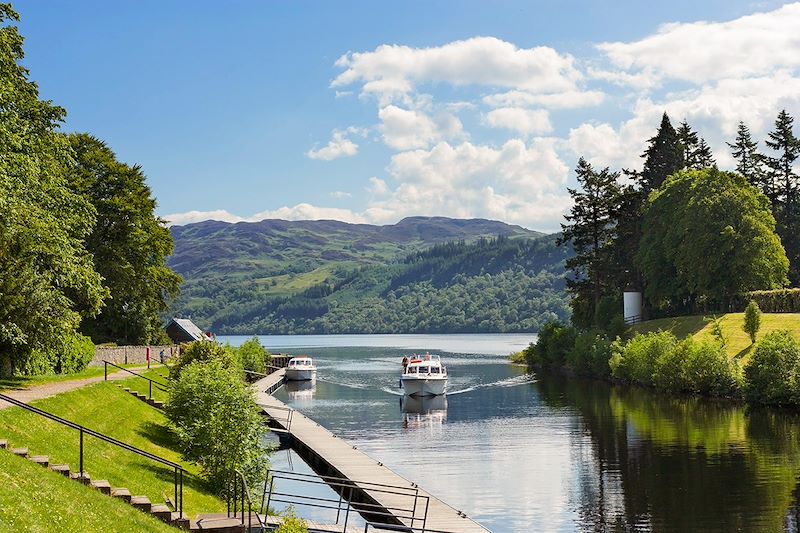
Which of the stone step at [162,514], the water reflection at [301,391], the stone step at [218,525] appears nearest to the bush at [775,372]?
the water reflection at [301,391]

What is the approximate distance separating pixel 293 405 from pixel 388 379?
3051 cm

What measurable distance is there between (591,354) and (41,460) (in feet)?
259

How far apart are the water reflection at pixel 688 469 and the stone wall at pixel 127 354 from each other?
3578 cm

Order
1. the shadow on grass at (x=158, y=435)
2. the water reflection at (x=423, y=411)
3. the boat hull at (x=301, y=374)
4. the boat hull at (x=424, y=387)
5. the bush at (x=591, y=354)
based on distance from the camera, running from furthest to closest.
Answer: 1. the boat hull at (x=301, y=374)
2. the bush at (x=591, y=354)
3. the boat hull at (x=424, y=387)
4. the water reflection at (x=423, y=411)
5. the shadow on grass at (x=158, y=435)

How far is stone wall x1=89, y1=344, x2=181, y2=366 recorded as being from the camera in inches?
2628

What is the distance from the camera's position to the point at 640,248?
101 metres

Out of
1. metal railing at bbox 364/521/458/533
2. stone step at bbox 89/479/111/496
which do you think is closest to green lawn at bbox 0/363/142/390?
stone step at bbox 89/479/111/496

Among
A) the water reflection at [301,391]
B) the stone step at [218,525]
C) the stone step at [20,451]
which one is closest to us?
the stone step at [218,525]

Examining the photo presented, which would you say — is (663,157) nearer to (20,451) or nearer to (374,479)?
(374,479)

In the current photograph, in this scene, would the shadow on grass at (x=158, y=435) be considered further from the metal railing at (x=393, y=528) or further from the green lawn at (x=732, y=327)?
the green lawn at (x=732, y=327)

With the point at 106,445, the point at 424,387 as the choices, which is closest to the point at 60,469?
the point at 106,445

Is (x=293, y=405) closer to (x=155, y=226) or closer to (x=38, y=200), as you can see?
(x=155, y=226)

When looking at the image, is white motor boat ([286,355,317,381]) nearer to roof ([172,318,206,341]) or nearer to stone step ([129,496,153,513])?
roof ([172,318,206,341])

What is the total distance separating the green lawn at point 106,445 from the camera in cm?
2709
